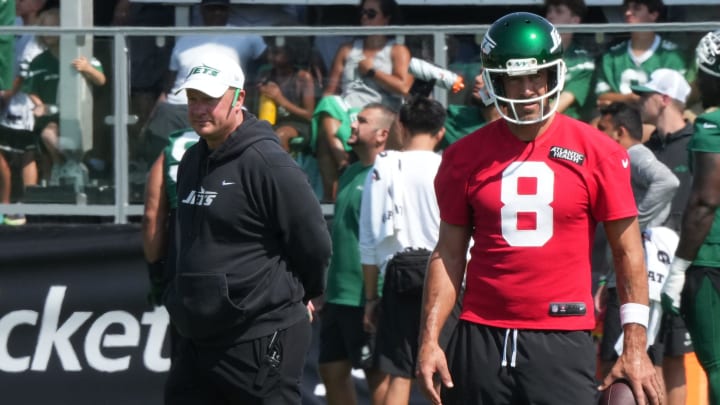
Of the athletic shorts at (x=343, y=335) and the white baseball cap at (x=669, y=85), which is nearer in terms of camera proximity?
the athletic shorts at (x=343, y=335)

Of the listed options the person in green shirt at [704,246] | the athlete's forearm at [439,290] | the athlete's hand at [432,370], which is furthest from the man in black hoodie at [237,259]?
the person in green shirt at [704,246]

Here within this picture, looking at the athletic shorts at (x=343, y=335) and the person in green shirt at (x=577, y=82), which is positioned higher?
the person in green shirt at (x=577, y=82)

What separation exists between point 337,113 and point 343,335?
1.37 meters

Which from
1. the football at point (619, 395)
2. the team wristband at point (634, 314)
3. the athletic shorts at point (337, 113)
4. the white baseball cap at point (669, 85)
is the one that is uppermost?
the white baseball cap at point (669, 85)

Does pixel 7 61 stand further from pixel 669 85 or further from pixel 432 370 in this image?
pixel 432 370

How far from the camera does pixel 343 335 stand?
26.5 ft

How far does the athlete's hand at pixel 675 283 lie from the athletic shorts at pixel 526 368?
1764 mm

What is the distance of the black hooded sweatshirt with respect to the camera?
5.53 m

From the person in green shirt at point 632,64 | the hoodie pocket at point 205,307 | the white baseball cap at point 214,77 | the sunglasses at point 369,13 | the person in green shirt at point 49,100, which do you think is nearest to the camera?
the hoodie pocket at point 205,307

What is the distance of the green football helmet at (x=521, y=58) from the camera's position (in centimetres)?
470

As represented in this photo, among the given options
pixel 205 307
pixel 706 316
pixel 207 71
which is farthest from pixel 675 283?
pixel 207 71

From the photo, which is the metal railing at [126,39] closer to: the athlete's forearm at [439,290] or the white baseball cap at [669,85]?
the white baseball cap at [669,85]

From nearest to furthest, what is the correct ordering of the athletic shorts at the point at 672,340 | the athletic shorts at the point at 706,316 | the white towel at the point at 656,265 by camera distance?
the athletic shorts at the point at 706,316
the white towel at the point at 656,265
the athletic shorts at the point at 672,340

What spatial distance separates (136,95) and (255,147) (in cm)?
313
